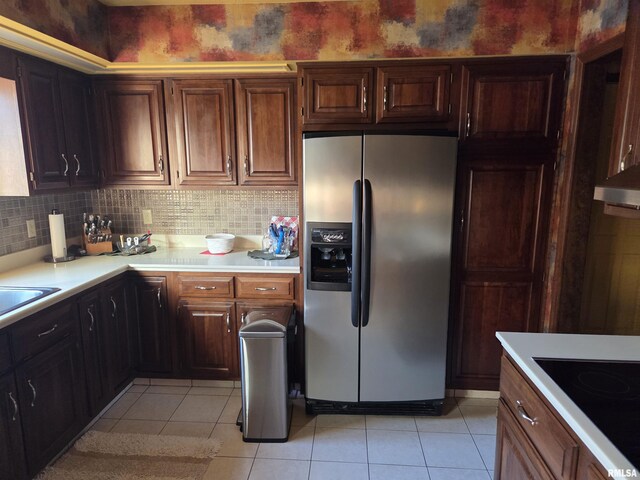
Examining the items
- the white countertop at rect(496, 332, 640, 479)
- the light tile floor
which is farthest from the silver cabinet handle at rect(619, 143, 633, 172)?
the light tile floor

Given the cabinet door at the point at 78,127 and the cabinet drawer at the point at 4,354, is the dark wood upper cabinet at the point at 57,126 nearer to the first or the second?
the cabinet door at the point at 78,127

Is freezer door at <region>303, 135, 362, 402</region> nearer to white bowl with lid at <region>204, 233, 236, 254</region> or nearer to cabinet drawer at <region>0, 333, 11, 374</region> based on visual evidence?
white bowl with lid at <region>204, 233, 236, 254</region>

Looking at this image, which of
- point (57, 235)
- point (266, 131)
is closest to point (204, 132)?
point (266, 131)

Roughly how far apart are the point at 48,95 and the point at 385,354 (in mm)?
2533

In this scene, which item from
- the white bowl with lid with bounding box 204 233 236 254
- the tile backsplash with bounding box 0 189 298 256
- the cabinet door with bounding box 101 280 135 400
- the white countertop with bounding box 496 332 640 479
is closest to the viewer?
the white countertop with bounding box 496 332 640 479

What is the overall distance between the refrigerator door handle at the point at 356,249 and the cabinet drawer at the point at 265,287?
0.46 metres

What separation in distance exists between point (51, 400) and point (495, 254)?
2.59 m

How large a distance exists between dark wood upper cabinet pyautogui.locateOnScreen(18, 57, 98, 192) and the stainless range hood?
2.75 m

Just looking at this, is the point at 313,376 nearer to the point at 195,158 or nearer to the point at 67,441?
the point at 67,441

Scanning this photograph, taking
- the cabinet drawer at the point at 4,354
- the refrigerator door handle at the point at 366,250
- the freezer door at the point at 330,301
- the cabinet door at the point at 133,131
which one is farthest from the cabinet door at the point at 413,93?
the cabinet drawer at the point at 4,354

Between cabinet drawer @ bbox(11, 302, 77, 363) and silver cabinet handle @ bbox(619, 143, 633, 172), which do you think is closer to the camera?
silver cabinet handle @ bbox(619, 143, 633, 172)

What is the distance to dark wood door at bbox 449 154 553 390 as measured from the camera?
2424mm

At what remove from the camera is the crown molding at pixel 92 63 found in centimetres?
199

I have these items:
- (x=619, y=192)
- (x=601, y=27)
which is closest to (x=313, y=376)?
(x=619, y=192)
